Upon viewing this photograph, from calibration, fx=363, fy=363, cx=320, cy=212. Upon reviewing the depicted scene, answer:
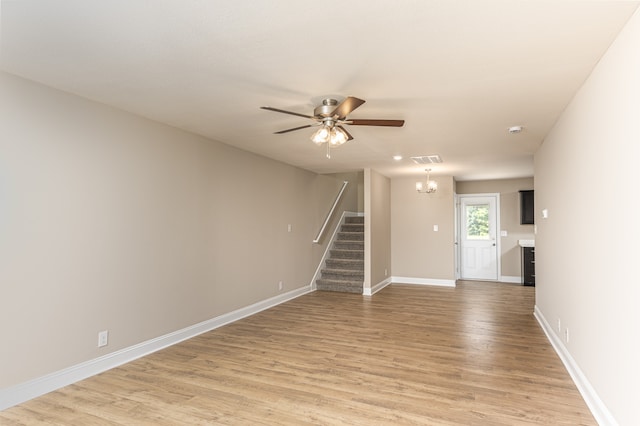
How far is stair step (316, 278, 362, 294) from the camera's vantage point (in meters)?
6.93

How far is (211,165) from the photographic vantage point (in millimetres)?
4562

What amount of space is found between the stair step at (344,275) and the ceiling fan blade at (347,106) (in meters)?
4.73

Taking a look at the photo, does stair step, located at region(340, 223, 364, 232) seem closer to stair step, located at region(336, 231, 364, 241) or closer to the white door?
stair step, located at region(336, 231, 364, 241)

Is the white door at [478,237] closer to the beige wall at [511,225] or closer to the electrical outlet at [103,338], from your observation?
the beige wall at [511,225]

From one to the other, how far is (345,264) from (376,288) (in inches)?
33.4

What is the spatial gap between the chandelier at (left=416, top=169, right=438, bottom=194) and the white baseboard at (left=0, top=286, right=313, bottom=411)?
4383 mm

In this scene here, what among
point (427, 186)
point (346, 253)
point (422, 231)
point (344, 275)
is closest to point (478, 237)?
point (422, 231)

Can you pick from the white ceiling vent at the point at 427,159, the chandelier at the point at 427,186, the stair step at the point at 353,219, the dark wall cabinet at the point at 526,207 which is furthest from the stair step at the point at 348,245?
the dark wall cabinet at the point at 526,207

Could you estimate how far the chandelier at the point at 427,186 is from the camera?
7.31 meters

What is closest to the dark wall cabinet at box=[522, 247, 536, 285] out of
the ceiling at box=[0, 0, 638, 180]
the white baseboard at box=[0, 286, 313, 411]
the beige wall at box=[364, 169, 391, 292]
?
the beige wall at box=[364, 169, 391, 292]

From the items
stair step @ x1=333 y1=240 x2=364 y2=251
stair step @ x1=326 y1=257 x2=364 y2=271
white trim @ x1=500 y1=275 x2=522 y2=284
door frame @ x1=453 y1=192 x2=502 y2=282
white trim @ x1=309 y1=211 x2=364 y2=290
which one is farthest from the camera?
door frame @ x1=453 y1=192 x2=502 y2=282

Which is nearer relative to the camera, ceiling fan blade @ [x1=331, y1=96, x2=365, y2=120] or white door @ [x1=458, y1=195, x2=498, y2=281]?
ceiling fan blade @ [x1=331, y1=96, x2=365, y2=120]

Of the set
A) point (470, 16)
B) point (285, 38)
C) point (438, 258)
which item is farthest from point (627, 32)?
point (438, 258)

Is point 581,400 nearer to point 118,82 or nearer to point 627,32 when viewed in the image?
point 627,32
